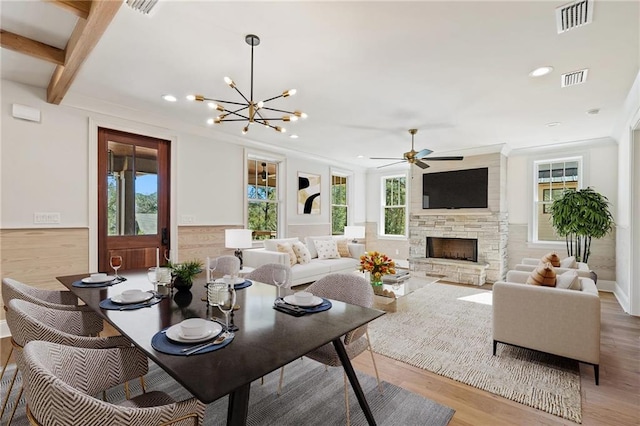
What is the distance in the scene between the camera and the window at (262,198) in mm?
5527

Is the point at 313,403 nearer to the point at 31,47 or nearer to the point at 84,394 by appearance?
the point at 84,394

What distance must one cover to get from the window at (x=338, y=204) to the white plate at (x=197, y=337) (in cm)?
597

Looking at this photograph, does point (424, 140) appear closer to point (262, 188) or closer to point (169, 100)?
point (262, 188)

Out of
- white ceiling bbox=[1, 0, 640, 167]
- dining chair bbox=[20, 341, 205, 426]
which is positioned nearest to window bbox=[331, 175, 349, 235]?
white ceiling bbox=[1, 0, 640, 167]

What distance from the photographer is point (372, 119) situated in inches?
166

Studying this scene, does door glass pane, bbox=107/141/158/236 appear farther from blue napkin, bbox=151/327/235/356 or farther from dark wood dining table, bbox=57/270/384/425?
blue napkin, bbox=151/327/235/356

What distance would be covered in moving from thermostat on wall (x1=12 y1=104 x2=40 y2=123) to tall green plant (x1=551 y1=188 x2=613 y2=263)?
7.06 metres

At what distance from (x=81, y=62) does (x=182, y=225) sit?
241 centimetres

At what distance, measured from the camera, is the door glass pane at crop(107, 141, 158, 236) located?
3.88 meters

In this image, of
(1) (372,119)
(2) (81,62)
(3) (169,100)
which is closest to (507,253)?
(1) (372,119)

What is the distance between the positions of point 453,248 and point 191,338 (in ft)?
20.5

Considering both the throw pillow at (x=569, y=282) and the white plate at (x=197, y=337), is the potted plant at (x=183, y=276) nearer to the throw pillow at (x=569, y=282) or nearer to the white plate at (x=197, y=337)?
the white plate at (x=197, y=337)

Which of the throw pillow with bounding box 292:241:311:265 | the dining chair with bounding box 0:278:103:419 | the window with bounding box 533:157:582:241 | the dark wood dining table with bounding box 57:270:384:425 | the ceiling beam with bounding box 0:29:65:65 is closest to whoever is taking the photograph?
the dark wood dining table with bounding box 57:270:384:425

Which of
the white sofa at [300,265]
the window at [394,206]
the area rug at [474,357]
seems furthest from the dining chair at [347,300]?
the window at [394,206]
